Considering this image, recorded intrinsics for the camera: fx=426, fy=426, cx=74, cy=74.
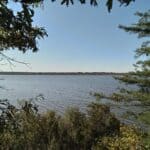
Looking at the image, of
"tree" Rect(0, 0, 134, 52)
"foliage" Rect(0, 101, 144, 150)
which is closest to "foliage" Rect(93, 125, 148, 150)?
"foliage" Rect(0, 101, 144, 150)

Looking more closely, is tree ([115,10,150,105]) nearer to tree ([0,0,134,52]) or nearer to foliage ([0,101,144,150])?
foliage ([0,101,144,150])

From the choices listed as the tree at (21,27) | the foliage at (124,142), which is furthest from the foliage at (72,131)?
the tree at (21,27)

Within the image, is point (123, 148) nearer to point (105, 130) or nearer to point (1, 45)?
point (105, 130)

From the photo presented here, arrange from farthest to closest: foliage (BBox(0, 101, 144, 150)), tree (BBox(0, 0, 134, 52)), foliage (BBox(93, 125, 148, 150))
A: foliage (BBox(0, 101, 144, 150))
foliage (BBox(93, 125, 148, 150))
tree (BBox(0, 0, 134, 52))

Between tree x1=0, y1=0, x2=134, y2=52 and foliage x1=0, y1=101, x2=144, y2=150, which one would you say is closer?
tree x1=0, y1=0, x2=134, y2=52

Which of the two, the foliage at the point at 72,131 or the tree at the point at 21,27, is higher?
the tree at the point at 21,27

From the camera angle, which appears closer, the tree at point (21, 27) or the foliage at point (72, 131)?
the tree at point (21, 27)

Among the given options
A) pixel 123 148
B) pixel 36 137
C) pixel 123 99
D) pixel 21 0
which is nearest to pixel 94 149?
pixel 123 148

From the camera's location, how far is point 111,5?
3.94 m

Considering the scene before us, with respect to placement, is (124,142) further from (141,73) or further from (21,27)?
(21,27)

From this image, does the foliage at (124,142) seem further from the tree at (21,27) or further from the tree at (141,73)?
the tree at (21,27)

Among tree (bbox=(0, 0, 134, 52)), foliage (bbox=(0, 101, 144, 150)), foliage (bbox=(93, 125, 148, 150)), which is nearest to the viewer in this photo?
tree (bbox=(0, 0, 134, 52))

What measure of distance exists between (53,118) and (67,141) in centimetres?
176

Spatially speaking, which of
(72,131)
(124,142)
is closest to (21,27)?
(124,142)
